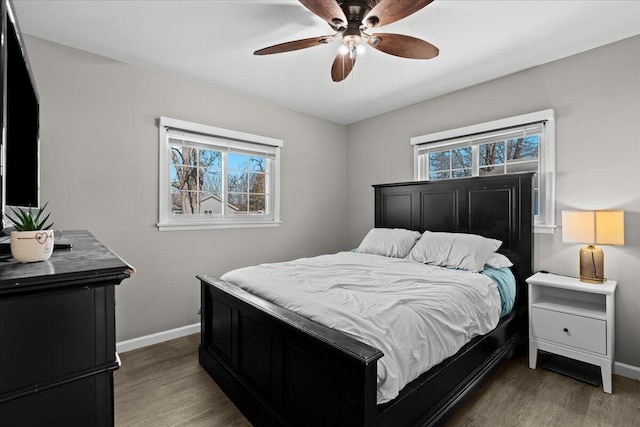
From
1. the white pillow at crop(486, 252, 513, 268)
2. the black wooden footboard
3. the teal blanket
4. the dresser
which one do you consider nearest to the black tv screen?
the dresser

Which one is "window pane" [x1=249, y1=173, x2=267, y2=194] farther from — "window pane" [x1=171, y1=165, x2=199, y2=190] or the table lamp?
the table lamp

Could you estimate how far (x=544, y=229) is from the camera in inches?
109

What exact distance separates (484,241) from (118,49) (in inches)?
139

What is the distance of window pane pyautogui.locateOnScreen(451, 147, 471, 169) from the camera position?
3.41 meters

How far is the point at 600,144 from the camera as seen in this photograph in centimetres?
251

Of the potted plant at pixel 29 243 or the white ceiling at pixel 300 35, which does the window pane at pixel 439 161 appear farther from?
the potted plant at pixel 29 243

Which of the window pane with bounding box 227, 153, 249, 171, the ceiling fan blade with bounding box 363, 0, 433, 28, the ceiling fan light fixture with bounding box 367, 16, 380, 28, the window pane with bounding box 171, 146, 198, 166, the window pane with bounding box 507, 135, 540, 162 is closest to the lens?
the ceiling fan blade with bounding box 363, 0, 433, 28

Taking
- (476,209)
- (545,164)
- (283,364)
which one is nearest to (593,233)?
(545,164)

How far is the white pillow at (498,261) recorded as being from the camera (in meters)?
2.71

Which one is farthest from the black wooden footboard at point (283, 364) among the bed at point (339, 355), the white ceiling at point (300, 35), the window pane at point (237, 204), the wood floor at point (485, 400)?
the white ceiling at point (300, 35)

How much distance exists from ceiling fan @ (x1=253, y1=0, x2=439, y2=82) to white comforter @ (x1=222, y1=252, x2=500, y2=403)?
153 cm

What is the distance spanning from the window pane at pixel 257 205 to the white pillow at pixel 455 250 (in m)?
1.83

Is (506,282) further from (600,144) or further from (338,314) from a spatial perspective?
(338,314)

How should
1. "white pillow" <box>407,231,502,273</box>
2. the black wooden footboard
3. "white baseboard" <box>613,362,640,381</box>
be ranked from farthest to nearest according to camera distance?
"white pillow" <box>407,231,502,273</box> → "white baseboard" <box>613,362,640,381</box> → the black wooden footboard
